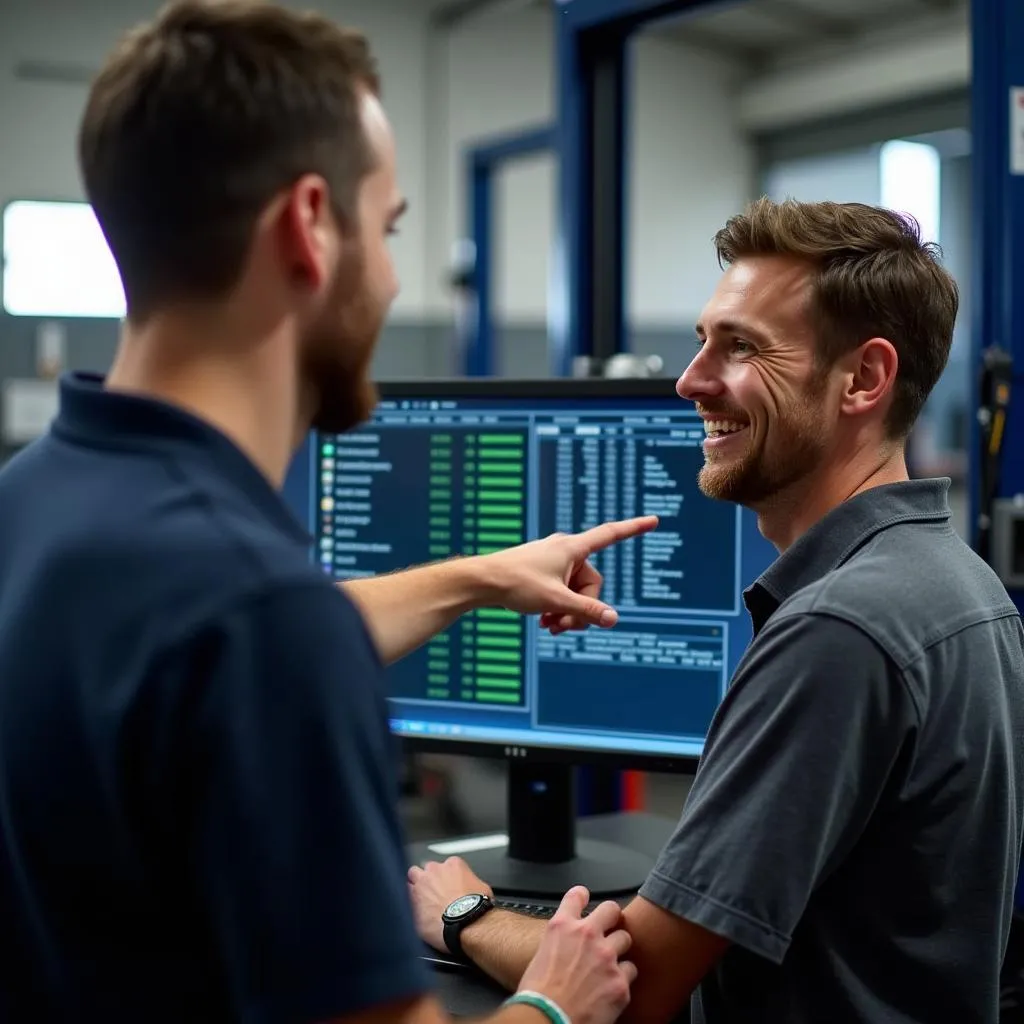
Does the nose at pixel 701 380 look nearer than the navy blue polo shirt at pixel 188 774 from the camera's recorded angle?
No

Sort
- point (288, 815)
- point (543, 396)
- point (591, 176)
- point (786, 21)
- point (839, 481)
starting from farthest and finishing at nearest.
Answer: point (786, 21) → point (591, 176) → point (543, 396) → point (839, 481) → point (288, 815)

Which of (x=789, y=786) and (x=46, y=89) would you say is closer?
(x=789, y=786)

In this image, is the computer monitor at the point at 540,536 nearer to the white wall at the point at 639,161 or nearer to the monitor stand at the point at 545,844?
the monitor stand at the point at 545,844

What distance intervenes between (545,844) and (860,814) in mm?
562

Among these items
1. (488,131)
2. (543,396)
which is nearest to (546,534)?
(543,396)

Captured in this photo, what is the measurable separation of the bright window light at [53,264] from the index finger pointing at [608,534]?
4533mm

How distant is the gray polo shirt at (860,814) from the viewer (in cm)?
92

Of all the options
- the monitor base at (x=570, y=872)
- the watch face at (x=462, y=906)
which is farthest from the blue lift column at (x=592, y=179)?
the watch face at (x=462, y=906)

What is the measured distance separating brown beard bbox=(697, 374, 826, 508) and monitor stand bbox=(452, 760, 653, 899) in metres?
0.40

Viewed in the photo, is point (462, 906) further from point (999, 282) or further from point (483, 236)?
point (483, 236)

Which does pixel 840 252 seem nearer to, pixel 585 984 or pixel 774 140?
pixel 585 984

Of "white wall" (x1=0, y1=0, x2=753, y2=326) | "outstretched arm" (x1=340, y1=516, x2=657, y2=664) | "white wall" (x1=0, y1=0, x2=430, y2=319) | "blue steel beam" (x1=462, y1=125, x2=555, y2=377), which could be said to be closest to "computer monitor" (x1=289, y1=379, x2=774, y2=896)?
"outstretched arm" (x1=340, y1=516, x2=657, y2=664)

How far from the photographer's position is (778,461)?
1.18 m

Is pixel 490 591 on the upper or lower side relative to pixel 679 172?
lower
